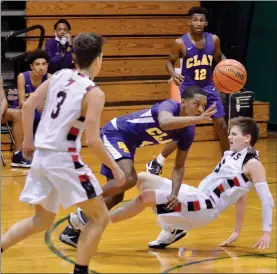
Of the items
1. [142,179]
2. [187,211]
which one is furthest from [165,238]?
[142,179]

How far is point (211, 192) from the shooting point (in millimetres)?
5973

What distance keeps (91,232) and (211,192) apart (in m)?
1.31

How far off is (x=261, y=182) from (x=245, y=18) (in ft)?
26.8

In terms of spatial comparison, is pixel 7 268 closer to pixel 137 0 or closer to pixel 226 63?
pixel 226 63

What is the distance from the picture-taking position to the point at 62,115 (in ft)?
16.0

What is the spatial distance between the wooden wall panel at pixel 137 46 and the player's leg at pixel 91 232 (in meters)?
8.17

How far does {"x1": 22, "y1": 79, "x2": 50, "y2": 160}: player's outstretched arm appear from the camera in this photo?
16.5ft

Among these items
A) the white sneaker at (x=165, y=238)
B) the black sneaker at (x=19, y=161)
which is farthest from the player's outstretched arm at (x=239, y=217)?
the black sneaker at (x=19, y=161)

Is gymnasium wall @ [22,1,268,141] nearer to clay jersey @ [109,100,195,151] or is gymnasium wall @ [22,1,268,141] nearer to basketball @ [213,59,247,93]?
basketball @ [213,59,247,93]

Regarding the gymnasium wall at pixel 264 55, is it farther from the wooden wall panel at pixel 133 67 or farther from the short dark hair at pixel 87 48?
the short dark hair at pixel 87 48

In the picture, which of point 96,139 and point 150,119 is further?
point 150,119

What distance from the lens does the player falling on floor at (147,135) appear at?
19.2ft

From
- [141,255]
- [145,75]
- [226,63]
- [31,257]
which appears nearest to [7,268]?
[31,257]

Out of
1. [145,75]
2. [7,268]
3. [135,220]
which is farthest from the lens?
[145,75]
